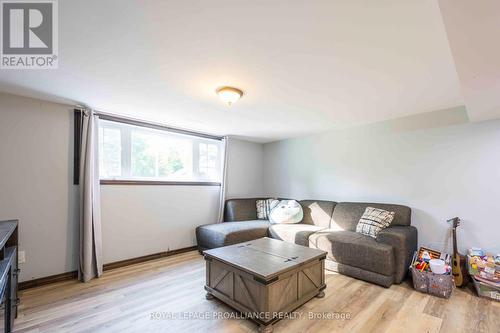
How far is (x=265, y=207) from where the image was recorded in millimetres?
4504

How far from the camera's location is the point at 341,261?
9.55 ft

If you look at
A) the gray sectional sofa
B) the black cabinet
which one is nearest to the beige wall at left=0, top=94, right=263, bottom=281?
the black cabinet

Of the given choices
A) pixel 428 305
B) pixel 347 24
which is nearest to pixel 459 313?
pixel 428 305

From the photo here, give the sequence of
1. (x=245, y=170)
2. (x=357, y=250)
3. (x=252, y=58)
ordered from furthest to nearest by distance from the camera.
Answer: (x=245, y=170), (x=357, y=250), (x=252, y=58)

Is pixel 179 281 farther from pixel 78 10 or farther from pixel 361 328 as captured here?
pixel 78 10

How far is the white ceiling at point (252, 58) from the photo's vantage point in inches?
50.3

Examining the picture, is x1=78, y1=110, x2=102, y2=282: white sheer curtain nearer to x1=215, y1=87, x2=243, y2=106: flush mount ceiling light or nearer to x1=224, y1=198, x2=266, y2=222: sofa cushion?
x1=215, y1=87, x2=243, y2=106: flush mount ceiling light

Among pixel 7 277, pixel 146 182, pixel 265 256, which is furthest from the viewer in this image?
pixel 146 182

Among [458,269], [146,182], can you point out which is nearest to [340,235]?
[458,269]

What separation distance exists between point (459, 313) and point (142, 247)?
3.70 metres

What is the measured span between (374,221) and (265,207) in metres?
1.96

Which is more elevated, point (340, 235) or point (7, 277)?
point (7, 277)

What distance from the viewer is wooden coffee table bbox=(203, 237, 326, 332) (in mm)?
1840

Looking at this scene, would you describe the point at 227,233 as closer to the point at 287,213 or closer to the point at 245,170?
the point at 287,213
